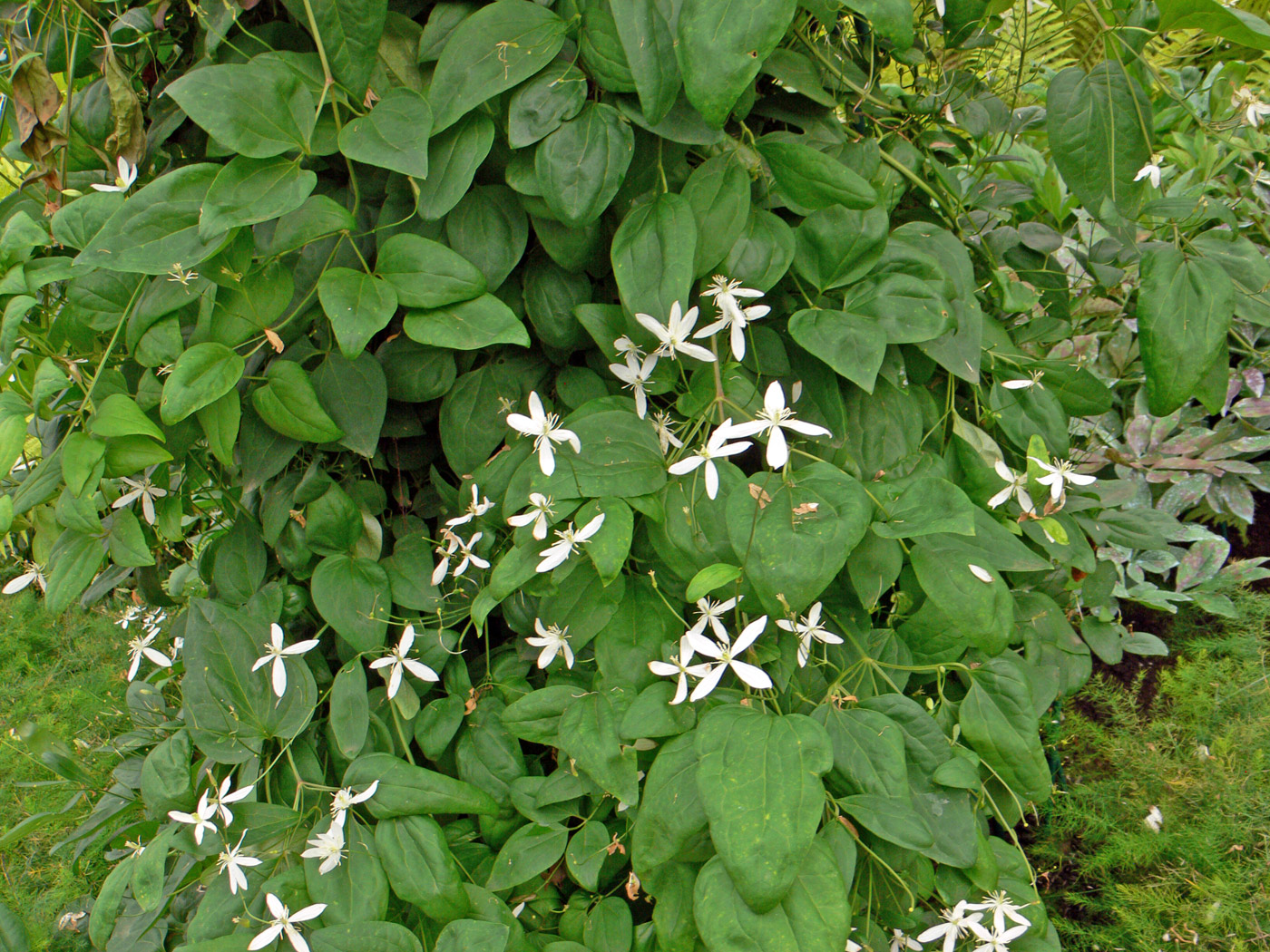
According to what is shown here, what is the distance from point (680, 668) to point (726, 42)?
1.79 ft

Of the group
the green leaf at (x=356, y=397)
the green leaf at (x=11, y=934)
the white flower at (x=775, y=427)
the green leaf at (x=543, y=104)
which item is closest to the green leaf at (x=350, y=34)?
the green leaf at (x=543, y=104)

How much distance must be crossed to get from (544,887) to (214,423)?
0.64m

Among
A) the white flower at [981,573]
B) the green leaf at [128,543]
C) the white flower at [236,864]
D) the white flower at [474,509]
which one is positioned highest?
the white flower at [981,573]

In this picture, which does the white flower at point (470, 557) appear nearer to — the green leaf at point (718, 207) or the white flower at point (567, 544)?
the white flower at point (567, 544)

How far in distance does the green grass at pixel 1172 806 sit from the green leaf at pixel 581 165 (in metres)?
1.50

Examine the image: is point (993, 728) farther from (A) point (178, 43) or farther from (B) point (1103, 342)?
(B) point (1103, 342)

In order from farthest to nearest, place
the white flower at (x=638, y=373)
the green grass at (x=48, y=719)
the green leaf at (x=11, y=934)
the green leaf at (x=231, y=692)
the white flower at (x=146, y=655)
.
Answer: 1. the green grass at (x=48, y=719)
2. the green leaf at (x=11, y=934)
3. the white flower at (x=146, y=655)
4. the green leaf at (x=231, y=692)
5. the white flower at (x=638, y=373)

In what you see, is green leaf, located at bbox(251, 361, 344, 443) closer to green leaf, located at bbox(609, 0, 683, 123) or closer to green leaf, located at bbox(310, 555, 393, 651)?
green leaf, located at bbox(310, 555, 393, 651)

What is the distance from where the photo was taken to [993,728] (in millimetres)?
894

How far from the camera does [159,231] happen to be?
738 mm

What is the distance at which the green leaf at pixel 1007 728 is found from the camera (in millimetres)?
894

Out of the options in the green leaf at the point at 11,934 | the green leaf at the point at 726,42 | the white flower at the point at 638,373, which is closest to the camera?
the green leaf at the point at 726,42

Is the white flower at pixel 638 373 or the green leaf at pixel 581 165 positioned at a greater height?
the green leaf at pixel 581 165

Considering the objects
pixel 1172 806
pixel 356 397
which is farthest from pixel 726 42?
pixel 1172 806
